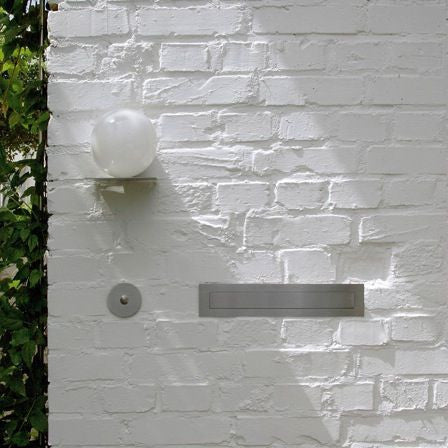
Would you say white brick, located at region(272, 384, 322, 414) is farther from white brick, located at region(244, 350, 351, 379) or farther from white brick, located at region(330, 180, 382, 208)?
white brick, located at region(330, 180, 382, 208)

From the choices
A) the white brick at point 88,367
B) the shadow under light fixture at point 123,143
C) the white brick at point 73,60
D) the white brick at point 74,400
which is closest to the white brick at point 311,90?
the shadow under light fixture at point 123,143

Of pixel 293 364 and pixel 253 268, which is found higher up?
pixel 253 268

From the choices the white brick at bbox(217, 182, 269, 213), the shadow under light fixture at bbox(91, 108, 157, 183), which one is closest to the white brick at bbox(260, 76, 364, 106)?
the white brick at bbox(217, 182, 269, 213)

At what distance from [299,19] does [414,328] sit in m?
0.83

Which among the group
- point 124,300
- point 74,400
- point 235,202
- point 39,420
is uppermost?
A: point 235,202

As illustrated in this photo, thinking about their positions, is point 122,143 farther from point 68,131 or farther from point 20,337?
point 20,337

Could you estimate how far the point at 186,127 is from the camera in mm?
1658

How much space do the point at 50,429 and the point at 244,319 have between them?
1.84 ft

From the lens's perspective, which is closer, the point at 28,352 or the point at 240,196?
the point at 240,196

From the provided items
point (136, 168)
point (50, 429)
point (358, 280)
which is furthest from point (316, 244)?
point (50, 429)

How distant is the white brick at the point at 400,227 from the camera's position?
1.66 meters

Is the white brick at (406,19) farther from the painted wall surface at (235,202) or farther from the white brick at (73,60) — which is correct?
the white brick at (73,60)

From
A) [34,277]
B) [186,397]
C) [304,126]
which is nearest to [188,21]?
[304,126]

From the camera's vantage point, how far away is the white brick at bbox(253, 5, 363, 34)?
165 cm
